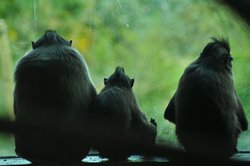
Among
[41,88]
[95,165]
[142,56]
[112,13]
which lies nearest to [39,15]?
[112,13]

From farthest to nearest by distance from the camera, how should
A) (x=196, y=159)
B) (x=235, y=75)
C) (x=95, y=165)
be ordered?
(x=235, y=75) < (x=95, y=165) < (x=196, y=159)

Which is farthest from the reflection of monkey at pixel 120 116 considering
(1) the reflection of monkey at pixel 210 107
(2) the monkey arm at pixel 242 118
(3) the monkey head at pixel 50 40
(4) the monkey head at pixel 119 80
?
(2) the monkey arm at pixel 242 118

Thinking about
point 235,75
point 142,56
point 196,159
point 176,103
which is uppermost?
point 142,56

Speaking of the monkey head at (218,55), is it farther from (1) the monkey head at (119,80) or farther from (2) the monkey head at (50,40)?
(2) the monkey head at (50,40)

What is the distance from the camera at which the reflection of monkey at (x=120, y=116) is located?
181cm

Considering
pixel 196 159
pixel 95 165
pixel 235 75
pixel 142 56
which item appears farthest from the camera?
pixel 142 56

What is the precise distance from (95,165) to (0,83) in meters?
0.67

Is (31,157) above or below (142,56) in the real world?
below

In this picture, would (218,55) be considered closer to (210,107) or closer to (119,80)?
(210,107)

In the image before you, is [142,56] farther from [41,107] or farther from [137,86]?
[41,107]

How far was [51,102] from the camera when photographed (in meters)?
1.75

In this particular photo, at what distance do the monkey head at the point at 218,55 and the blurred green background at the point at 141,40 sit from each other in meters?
0.16

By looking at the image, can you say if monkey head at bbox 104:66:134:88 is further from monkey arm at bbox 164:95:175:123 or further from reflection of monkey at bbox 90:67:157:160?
monkey arm at bbox 164:95:175:123

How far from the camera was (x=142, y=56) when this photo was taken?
2.30 metres
